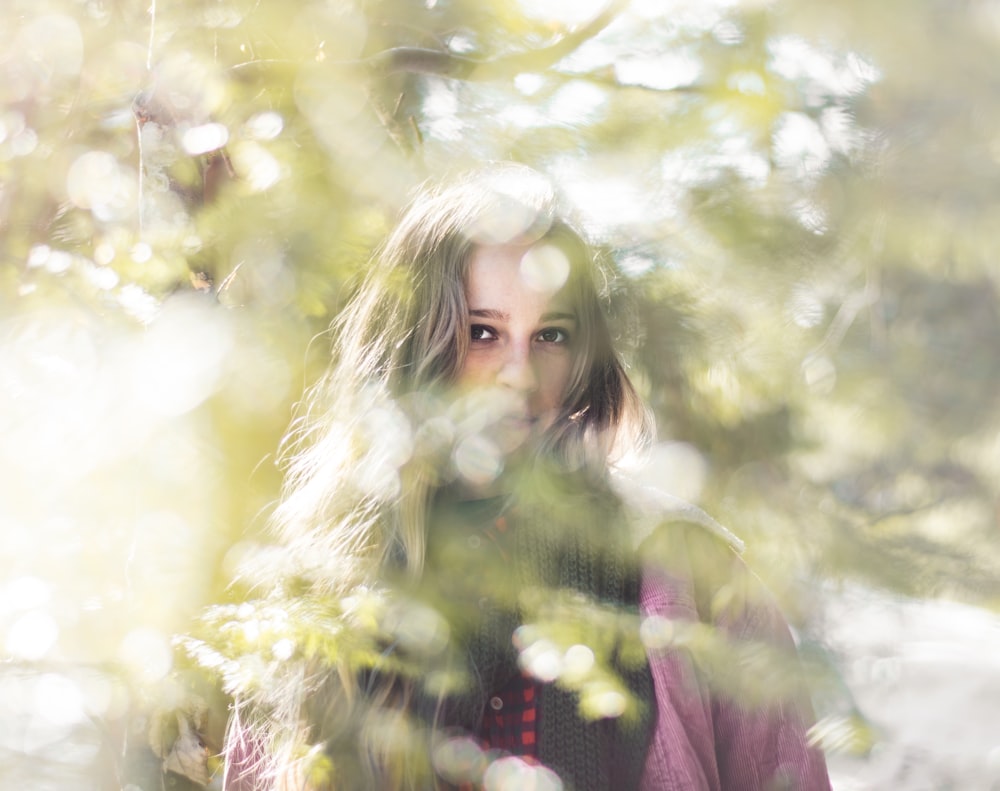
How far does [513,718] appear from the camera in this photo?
1.39 meters

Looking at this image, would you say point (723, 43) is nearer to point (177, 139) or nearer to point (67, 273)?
point (177, 139)

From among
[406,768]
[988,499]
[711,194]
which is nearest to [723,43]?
[711,194]

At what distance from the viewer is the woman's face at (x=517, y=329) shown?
4.58ft

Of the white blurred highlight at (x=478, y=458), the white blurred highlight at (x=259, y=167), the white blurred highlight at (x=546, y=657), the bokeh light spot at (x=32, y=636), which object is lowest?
the bokeh light spot at (x=32, y=636)

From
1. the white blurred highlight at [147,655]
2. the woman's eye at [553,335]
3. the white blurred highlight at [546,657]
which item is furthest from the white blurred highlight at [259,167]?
the white blurred highlight at [546,657]

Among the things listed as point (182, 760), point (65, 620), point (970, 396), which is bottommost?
point (182, 760)

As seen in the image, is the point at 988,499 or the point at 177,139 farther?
the point at 177,139

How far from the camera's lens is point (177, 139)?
148cm

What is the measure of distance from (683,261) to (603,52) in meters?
0.30

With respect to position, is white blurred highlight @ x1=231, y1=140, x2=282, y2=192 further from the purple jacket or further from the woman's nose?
the purple jacket

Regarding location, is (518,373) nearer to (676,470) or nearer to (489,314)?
(489,314)

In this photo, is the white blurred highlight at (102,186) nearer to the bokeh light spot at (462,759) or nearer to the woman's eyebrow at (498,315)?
the woman's eyebrow at (498,315)

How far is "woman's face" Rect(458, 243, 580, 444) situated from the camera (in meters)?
1.39

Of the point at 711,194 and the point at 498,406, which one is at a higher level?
the point at 711,194
